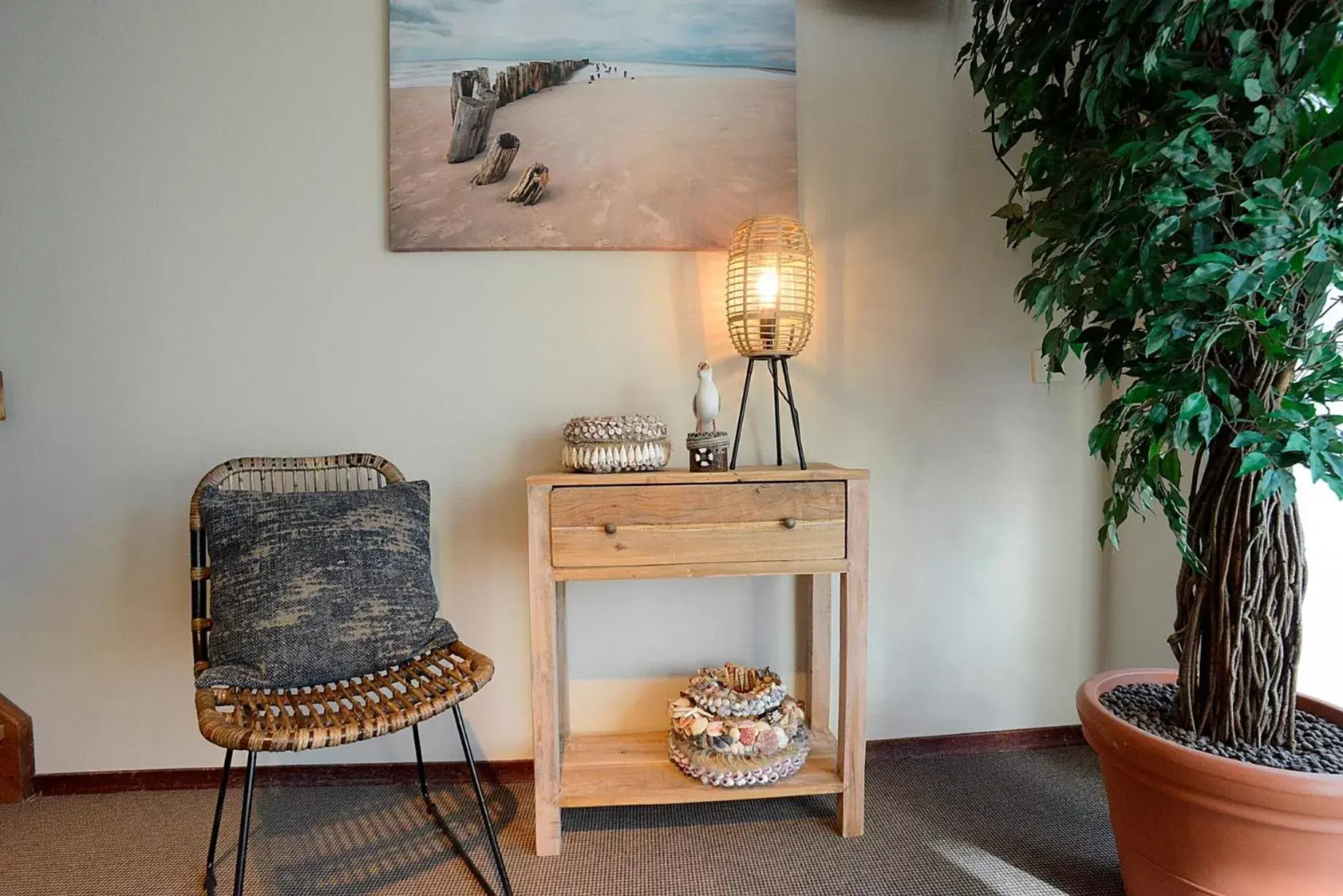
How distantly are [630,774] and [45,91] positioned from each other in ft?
7.23

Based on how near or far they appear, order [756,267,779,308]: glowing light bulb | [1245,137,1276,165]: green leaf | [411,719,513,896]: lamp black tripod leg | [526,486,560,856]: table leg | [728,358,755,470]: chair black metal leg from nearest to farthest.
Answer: [1245,137,1276,165]: green leaf < [411,719,513,896]: lamp black tripod leg < [526,486,560,856]: table leg < [756,267,779,308]: glowing light bulb < [728,358,755,470]: chair black metal leg

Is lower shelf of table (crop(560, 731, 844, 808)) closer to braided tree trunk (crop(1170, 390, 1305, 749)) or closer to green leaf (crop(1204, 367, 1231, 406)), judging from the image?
braided tree trunk (crop(1170, 390, 1305, 749))

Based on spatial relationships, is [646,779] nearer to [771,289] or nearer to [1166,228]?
[771,289]

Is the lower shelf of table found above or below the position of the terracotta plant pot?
below

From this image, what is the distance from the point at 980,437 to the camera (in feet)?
5.99

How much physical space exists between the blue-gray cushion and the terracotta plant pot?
1330 mm

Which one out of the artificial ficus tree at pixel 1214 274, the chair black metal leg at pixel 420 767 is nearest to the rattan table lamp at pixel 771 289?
the artificial ficus tree at pixel 1214 274

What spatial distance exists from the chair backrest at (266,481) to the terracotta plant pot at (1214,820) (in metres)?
1.60

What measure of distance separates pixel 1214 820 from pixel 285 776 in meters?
2.01

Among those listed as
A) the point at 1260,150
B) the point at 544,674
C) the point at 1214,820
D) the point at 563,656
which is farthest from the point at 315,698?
the point at 1260,150

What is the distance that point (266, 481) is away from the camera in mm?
1596

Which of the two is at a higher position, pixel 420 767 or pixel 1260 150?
pixel 1260 150

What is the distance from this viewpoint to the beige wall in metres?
1.63

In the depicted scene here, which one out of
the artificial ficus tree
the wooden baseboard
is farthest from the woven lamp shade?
the wooden baseboard
